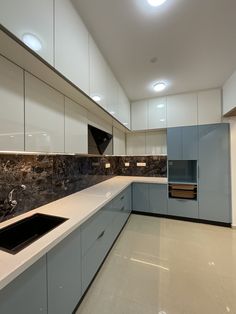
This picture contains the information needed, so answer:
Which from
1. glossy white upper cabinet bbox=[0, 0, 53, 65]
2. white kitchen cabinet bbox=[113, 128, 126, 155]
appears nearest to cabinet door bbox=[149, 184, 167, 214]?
white kitchen cabinet bbox=[113, 128, 126, 155]

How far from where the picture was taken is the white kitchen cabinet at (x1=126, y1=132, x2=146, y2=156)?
144 inches

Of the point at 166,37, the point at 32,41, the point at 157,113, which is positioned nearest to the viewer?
the point at 32,41

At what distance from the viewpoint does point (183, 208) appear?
3.05 m

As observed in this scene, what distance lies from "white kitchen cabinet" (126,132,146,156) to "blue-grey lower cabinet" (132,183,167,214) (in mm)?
824

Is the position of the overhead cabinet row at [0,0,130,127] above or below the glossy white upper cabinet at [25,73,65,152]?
above

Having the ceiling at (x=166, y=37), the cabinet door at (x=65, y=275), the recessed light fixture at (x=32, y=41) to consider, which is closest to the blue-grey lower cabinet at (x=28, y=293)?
the cabinet door at (x=65, y=275)

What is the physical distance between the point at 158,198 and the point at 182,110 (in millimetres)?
1906

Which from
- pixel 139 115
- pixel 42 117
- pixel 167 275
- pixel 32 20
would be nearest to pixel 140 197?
pixel 167 275

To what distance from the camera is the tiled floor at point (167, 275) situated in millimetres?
1338

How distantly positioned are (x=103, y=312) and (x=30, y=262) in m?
1.00

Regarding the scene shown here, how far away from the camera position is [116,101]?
8.23 ft

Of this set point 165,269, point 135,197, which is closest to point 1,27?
point 165,269

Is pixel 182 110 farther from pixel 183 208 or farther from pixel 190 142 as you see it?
pixel 183 208

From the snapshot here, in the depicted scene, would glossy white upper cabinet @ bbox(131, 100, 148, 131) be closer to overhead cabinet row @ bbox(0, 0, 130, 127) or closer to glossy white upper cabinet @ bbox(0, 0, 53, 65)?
overhead cabinet row @ bbox(0, 0, 130, 127)
